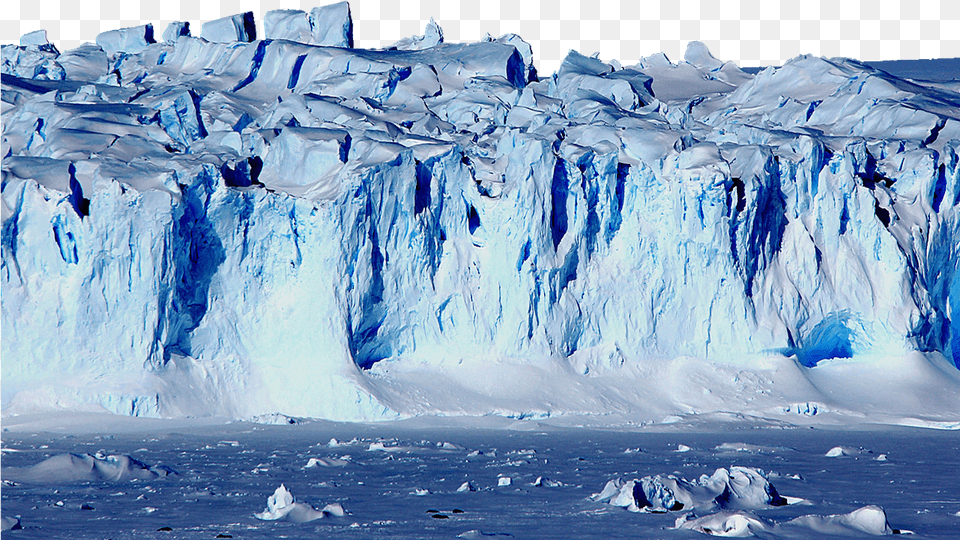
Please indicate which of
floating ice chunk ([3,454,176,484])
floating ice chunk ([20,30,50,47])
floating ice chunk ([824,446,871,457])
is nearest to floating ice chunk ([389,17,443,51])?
floating ice chunk ([20,30,50,47])

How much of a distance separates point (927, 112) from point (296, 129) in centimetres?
1434

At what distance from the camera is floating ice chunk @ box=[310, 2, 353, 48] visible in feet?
104

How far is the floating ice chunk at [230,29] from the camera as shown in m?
31.7

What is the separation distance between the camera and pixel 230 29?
31.8 metres

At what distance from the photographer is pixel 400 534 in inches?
345

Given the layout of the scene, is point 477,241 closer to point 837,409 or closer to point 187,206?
point 187,206

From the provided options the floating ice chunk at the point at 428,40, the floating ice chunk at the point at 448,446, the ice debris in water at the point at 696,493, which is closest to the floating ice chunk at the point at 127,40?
the floating ice chunk at the point at 428,40

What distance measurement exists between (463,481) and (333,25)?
22626 mm

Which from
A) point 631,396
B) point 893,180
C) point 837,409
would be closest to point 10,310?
point 631,396

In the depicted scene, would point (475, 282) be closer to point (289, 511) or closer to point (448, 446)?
point (448, 446)

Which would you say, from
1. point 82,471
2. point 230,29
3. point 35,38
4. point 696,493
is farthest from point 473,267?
point 35,38

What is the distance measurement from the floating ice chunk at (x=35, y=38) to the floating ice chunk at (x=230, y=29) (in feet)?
16.3

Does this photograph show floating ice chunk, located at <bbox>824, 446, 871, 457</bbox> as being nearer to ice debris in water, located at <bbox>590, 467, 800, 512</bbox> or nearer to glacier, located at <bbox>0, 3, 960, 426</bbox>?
glacier, located at <bbox>0, 3, 960, 426</bbox>

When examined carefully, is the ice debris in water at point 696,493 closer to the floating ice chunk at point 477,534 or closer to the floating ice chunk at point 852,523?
the floating ice chunk at point 852,523
